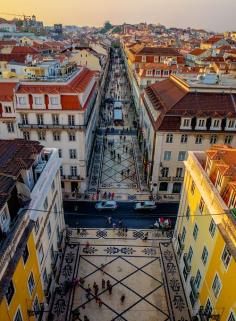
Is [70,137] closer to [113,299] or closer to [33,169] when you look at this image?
[33,169]

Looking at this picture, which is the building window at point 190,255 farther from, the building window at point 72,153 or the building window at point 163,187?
the building window at point 72,153

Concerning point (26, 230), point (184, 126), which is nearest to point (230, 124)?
point (184, 126)

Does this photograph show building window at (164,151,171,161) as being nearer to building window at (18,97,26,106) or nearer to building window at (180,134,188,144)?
building window at (180,134,188,144)

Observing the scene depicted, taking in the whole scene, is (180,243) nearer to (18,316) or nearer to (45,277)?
(45,277)

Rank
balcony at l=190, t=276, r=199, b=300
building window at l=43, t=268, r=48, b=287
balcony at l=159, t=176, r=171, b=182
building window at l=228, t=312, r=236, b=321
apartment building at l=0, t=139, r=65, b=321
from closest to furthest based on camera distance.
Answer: apartment building at l=0, t=139, r=65, b=321 → building window at l=228, t=312, r=236, b=321 → balcony at l=190, t=276, r=199, b=300 → building window at l=43, t=268, r=48, b=287 → balcony at l=159, t=176, r=171, b=182

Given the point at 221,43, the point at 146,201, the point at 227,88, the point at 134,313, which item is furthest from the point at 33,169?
the point at 221,43

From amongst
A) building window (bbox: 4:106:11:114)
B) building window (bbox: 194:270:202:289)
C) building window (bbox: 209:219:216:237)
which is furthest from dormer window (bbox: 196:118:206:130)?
building window (bbox: 4:106:11:114)

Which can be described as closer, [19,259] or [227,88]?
[19,259]
